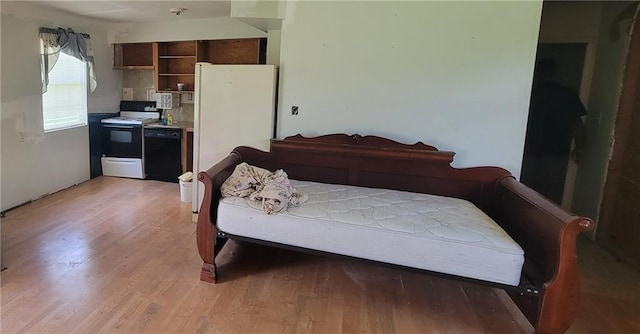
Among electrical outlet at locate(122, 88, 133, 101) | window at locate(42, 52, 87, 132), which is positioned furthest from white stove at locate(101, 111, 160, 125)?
window at locate(42, 52, 87, 132)

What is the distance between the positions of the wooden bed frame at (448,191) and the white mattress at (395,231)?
127 millimetres

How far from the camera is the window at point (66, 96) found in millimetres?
4344

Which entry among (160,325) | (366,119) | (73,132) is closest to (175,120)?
(73,132)

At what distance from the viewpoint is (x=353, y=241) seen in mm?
2314

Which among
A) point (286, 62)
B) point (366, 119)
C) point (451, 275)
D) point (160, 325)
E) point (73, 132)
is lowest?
point (160, 325)

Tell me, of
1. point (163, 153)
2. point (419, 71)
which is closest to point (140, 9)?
point (163, 153)

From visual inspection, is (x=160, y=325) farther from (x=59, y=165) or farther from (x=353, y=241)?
(x=59, y=165)

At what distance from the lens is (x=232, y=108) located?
11.2 ft

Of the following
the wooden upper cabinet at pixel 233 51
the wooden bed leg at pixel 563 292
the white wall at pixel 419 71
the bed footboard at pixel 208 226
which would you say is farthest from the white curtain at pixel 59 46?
the wooden bed leg at pixel 563 292

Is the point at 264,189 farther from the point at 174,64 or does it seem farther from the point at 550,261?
the point at 174,64

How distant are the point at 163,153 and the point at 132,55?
153cm

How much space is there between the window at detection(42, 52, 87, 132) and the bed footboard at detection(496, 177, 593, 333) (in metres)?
4.89

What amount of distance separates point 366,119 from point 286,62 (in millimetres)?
866

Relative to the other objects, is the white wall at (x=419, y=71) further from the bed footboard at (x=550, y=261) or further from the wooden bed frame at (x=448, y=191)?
the bed footboard at (x=550, y=261)
